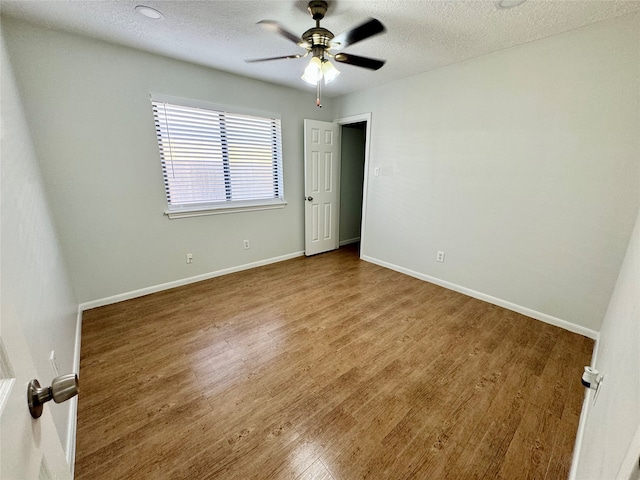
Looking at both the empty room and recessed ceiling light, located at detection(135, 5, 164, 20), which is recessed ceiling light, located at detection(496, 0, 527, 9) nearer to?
the empty room

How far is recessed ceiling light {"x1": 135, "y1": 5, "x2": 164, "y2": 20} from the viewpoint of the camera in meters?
1.77

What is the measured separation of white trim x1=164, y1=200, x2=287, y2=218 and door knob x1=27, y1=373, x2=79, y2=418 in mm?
2589

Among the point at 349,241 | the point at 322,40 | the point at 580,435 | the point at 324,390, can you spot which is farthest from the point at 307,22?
the point at 349,241

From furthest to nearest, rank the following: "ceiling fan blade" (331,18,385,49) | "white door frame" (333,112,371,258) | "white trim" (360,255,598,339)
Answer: "white door frame" (333,112,371,258)
"white trim" (360,255,598,339)
"ceiling fan blade" (331,18,385,49)

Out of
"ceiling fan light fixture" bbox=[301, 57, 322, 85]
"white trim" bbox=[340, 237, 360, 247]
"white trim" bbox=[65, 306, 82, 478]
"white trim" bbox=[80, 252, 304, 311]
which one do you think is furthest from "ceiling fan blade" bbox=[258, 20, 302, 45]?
"white trim" bbox=[340, 237, 360, 247]

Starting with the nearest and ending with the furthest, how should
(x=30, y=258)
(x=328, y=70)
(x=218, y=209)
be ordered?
(x=30, y=258) < (x=328, y=70) < (x=218, y=209)

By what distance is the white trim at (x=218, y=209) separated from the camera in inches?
113

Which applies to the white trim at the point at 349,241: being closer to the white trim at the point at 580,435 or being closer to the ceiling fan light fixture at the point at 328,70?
the ceiling fan light fixture at the point at 328,70

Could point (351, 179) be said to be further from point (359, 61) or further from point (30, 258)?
point (30, 258)

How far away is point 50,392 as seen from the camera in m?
0.52

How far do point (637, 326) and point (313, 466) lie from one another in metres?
1.38

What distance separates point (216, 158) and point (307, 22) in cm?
171

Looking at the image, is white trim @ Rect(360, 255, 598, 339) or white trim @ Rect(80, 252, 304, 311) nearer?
A: white trim @ Rect(360, 255, 598, 339)

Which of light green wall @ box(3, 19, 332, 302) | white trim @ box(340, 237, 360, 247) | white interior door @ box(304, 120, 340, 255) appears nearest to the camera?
light green wall @ box(3, 19, 332, 302)
